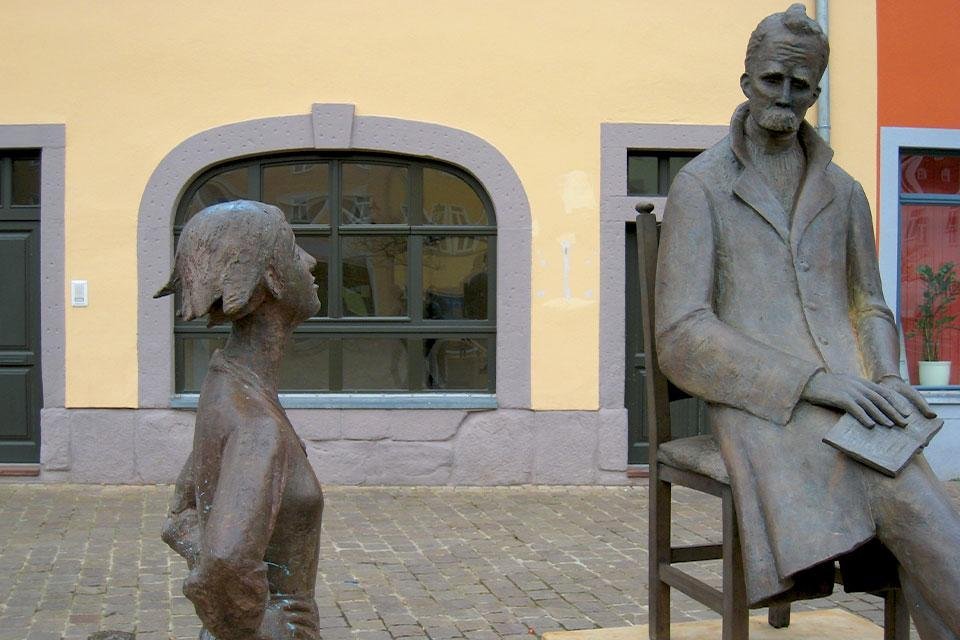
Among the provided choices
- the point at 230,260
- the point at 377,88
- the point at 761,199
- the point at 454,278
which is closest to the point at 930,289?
the point at 454,278

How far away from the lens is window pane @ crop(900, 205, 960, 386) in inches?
372

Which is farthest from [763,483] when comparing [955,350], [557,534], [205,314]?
[955,350]

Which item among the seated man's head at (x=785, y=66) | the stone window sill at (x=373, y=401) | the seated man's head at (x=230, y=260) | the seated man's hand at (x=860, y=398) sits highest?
the seated man's head at (x=785, y=66)

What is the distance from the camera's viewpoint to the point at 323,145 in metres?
8.60

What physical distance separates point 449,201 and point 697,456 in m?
5.58

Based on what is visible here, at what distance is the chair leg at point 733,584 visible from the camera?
3.32 m

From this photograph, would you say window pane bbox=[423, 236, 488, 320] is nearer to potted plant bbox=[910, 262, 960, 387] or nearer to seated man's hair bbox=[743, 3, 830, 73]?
potted plant bbox=[910, 262, 960, 387]

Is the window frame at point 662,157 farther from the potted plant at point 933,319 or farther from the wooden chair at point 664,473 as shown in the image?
the wooden chair at point 664,473

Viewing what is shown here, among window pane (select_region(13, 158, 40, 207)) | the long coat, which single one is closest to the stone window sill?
window pane (select_region(13, 158, 40, 207))

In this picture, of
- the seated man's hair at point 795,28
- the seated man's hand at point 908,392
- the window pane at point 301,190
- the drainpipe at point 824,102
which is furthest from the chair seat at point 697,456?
the drainpipe at point 824,102

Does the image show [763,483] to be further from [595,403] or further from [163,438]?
[163,438]

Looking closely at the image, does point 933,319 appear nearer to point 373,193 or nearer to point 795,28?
point 373,193

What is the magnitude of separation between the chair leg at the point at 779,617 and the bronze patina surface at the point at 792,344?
2.17 feet

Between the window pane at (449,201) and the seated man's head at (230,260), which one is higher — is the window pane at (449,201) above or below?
above
